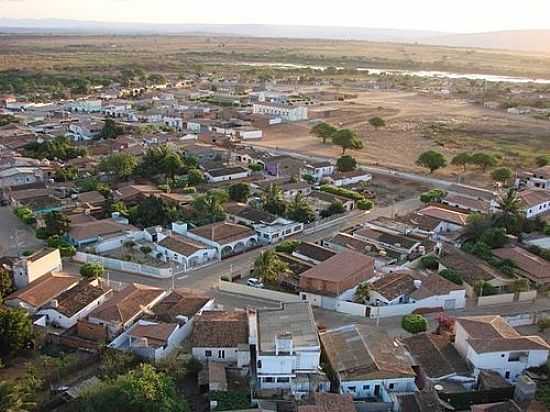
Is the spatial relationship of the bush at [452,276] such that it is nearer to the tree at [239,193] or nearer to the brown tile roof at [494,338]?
the brown tile roof at [494,338]

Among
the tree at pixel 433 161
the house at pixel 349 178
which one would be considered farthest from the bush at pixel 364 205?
the tree at pixel 433 161

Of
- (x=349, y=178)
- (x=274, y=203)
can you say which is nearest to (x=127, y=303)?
(x=274, y=203)

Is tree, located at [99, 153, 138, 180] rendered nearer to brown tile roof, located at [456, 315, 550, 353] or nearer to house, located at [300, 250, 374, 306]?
house, located at [300, 250, 374, 306]

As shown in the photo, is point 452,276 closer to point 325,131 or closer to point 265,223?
point 265,223

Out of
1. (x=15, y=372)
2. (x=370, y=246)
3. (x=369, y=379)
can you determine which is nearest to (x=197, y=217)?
(x=370, y=246)

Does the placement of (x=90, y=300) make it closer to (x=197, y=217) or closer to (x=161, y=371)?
(x=161, y=371)

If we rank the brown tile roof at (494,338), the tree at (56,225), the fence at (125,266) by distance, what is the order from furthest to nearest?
the tree at (56,225)
the fence at (125,266)
the brown tile roof at (494,338)

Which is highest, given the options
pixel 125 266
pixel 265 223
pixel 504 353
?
pixel 504 353
